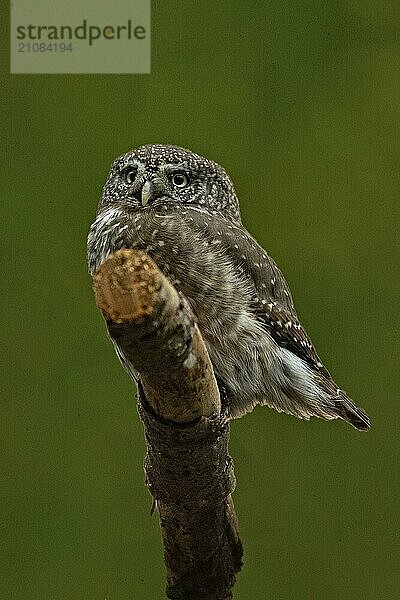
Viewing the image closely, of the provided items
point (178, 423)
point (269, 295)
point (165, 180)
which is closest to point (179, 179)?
point (165, 180)

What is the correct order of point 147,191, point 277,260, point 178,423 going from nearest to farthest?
point 178,423 → point 147,191 → point 277,260

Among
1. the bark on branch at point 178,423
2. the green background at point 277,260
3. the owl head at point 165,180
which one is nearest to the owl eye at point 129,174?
the owl head at point 165,180

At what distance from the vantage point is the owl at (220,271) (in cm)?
202

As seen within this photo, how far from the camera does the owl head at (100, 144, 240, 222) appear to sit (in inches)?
80.3

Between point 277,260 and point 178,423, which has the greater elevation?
point 277,260

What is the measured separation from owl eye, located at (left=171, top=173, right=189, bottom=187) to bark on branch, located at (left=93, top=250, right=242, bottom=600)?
0.52 meters

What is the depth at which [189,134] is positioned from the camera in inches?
91.0

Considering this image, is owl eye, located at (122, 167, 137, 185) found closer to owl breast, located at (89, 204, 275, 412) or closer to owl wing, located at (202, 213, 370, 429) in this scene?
owl breast, located at (89, 204, 275, 412)

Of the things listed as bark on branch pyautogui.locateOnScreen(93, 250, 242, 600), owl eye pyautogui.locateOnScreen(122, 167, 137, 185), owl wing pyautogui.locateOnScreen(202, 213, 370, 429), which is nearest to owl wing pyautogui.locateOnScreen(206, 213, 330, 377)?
owl wing pyautogui.locateOnScreen(202, 213, 370, 429)

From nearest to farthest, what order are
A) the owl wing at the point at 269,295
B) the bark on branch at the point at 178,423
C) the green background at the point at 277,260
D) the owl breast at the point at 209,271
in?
the bark on branch at the point at 178,423 < the owl breast at the point at 209,271 < the owl wing at the point at 269,295 < the green background at the point at 277,260

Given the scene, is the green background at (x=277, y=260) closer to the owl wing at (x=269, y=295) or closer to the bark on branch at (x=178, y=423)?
the owl wing at (x=269, y=295)

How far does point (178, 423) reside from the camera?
1710 mm

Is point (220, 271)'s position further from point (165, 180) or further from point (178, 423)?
point (178, 423)

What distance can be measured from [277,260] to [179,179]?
1.45ft
